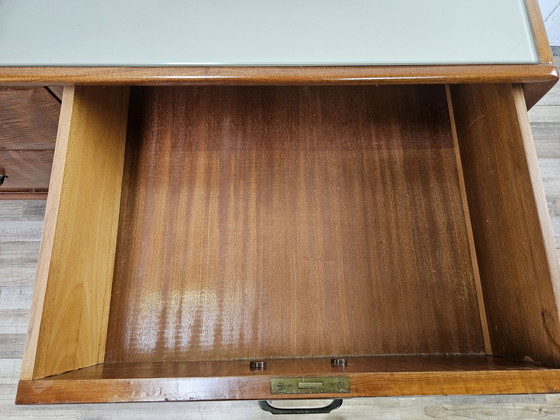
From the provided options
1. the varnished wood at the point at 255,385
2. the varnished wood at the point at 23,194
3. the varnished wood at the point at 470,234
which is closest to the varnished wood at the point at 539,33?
the varnished wood at the point at 470,234

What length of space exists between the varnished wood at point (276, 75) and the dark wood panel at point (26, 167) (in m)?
0.33

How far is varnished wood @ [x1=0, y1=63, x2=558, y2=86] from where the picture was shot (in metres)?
0.52

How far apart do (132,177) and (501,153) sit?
1.94 feet

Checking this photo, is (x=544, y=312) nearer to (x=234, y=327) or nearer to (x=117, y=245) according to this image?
(x=234, y=327)

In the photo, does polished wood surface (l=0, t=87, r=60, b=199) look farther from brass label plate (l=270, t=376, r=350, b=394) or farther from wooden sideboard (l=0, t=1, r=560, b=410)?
brass label plate (l=270, t=376, r=350, b=394)

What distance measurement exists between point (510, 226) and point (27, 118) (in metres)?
0.76

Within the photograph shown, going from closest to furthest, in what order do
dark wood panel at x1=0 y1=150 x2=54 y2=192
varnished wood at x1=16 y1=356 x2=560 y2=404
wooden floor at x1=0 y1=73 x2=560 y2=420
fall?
1. varnished wood at x1=16 y1=356 x2=560 y2=404
2. dark wood panel at x1=0 y1=150 x2=54 y2=192
3. wooden floor at x1=0 y1=73 x2=560 y2=420

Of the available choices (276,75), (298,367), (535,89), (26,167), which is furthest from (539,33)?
(26,167)

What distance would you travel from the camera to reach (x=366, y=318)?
0.61 metres

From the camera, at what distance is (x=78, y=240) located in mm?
539

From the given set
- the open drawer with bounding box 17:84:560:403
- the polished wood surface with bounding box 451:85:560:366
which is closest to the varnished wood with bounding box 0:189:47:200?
the open drawer with bounding box 17:84:560:403

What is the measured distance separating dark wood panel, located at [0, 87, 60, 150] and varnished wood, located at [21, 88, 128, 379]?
8 cm

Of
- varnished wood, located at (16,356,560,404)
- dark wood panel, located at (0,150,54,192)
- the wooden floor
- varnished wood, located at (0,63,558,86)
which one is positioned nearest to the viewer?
varnished wood, located at (16,356,560,404)

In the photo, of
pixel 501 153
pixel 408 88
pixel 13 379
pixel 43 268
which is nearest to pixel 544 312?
pixel 501 153
